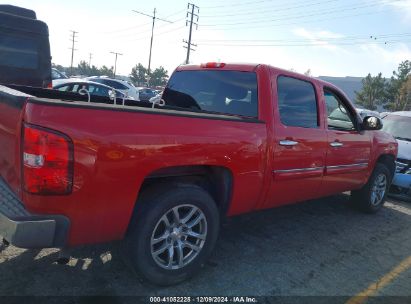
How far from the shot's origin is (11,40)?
7.53m

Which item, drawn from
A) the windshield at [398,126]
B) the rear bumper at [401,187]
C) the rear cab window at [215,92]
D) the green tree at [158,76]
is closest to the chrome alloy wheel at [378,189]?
the rear bumper at [401,187]

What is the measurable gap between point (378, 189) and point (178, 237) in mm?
4054

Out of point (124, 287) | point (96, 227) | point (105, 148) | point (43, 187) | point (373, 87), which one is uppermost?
point (373, 87)

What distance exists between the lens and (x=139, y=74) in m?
74.3

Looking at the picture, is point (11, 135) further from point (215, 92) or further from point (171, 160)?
point (215, 92)

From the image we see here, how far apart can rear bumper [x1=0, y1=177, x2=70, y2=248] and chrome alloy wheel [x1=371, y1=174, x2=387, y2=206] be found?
15.8 feet

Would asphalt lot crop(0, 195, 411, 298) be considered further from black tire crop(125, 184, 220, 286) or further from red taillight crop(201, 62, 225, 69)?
red taillight crop(201, 62, 225, 69)

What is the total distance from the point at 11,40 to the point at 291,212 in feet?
20.0

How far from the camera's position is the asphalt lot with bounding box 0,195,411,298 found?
3.12m

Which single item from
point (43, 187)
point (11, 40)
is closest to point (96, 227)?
point (43, 187)

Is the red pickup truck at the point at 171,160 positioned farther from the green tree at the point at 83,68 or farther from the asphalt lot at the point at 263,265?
the green tree at the point at 83,68

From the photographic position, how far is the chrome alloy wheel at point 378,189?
5.93 meters

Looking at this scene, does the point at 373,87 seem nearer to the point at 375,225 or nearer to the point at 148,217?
the point at 375,225

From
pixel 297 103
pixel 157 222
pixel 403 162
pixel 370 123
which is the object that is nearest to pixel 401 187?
pixel 403 162
